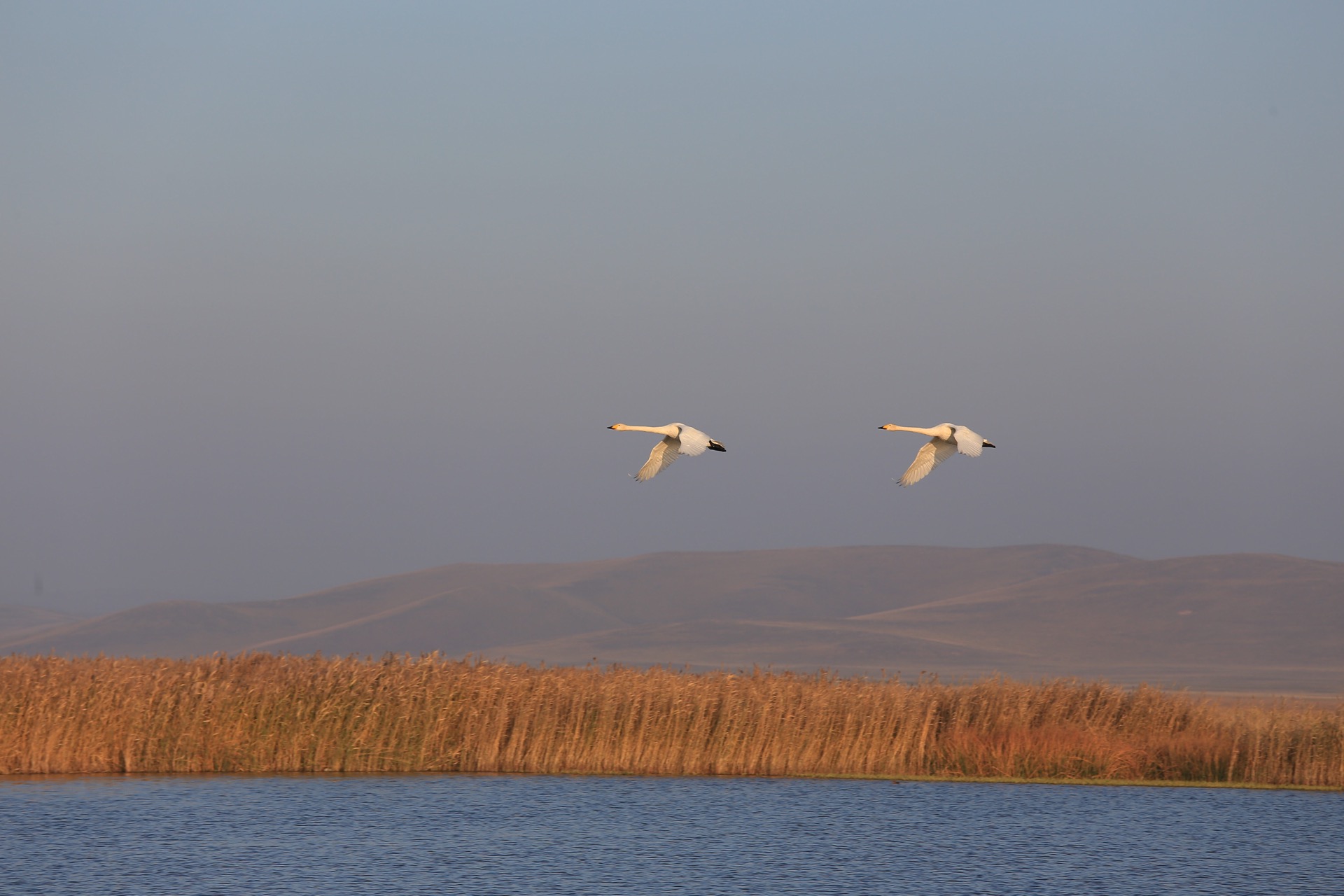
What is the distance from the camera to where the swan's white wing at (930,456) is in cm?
2072

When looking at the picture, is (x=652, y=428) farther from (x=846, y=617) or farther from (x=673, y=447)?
(x=846, y=617)

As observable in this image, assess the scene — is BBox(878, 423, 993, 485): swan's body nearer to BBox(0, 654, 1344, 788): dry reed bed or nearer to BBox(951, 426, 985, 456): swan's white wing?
BBox(951, 426, 985, 456): swan's white wing

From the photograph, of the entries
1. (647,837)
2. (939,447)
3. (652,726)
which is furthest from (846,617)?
(939,447)

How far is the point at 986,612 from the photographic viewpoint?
142 metres

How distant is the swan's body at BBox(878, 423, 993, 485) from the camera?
20.0m

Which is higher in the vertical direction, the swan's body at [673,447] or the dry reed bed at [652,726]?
the swan's body at [673,447]

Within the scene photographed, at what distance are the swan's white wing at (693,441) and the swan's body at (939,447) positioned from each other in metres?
2.60

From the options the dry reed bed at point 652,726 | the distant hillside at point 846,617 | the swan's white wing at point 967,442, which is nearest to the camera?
the swan's white wing at point 967,442

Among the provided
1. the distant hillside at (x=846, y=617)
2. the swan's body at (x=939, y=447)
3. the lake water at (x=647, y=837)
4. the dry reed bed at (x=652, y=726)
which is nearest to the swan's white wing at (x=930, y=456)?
the swan's body at (x=939, y=447)

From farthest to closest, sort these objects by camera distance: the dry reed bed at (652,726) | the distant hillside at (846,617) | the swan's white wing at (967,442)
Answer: the distant hillside at (846,617) → the dry reed bed at (652,726) → the swan's white wing at (967,442)

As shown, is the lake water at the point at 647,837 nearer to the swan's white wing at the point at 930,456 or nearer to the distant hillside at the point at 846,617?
the swan's white wing at the point at 930,456

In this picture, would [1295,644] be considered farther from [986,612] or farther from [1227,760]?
[1227,760]

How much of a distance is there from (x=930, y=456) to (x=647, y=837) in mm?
7981

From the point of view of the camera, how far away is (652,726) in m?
30.0
